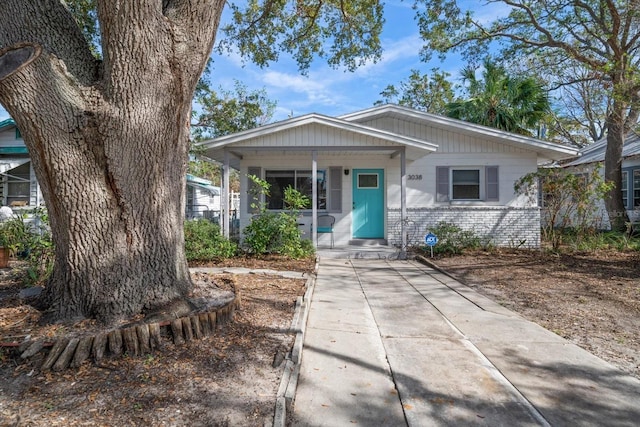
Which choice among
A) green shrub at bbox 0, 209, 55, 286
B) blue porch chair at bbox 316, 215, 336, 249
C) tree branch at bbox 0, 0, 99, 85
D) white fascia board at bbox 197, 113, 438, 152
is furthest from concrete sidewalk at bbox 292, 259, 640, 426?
blue porch chair at bbox 316, 215, 336, 249

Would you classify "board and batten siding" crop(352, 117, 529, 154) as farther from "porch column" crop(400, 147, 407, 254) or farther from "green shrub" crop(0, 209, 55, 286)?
"green shrub" crop(0, 209, 55, 286)

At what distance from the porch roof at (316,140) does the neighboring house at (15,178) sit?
7305 millimetres

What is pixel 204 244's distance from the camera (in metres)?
8.72

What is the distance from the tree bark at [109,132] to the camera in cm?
317

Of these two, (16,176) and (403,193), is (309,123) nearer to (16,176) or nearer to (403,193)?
(403,193)

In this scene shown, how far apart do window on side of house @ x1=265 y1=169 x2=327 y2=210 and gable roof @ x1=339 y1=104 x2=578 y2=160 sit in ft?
7.67

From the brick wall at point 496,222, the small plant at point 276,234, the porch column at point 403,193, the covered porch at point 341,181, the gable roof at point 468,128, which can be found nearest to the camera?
the small plant at point 276,234

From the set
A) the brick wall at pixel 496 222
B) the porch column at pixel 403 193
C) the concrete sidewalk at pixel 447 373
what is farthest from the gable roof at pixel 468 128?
the concrete sidewalk at pixel 447 373

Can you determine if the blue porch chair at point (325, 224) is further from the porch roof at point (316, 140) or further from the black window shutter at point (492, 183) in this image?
the black window shutter at point (492, 183)

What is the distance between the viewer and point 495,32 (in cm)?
1462

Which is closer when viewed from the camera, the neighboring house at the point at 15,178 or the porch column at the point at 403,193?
the porch column at the point at 403,193

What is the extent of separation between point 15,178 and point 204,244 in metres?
8.83

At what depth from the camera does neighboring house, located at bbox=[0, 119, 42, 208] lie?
41.2 ft

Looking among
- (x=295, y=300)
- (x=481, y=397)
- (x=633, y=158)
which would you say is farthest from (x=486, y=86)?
(x=481, y=397)
